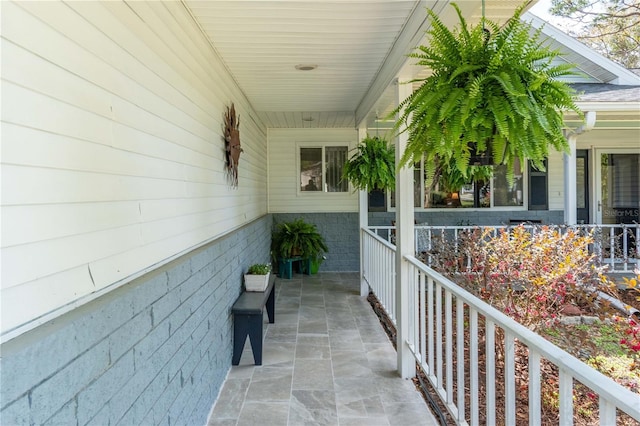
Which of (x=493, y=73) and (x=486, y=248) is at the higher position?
(x=493, y=73)

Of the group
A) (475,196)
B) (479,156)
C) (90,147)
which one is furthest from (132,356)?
(475,196)

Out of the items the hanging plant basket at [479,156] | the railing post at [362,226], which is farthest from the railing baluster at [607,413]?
the railing post at [362,226]

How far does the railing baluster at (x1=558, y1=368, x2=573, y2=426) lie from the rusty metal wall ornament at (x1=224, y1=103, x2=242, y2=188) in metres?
3.03

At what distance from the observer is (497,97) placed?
156 cm

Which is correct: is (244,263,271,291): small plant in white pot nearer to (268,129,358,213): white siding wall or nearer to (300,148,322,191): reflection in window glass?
(268,129,358,213): white siding wall

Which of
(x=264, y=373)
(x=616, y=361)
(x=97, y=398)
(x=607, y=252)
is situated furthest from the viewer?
(x=607, y=252)

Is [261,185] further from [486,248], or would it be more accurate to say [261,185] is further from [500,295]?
[500,295]

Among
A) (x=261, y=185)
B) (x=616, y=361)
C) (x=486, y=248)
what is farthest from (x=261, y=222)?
(x=616, y=361)

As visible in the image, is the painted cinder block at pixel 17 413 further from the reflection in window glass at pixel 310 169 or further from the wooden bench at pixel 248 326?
the reflection in window glass at pixel 310 169

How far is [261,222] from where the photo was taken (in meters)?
5.80

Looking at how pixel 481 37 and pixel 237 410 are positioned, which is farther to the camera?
pixel 237 410

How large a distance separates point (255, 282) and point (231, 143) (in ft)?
4.58

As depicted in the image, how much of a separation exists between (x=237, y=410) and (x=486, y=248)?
293 cm

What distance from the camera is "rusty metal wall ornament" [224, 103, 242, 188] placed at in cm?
359
